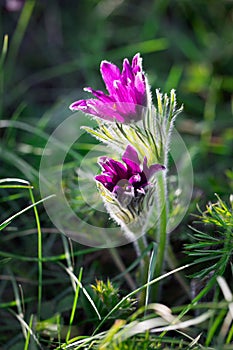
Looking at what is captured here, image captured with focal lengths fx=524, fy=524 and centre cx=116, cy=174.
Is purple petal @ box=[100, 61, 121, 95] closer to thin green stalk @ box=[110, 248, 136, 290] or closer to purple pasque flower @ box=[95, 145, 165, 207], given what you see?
purple pasque flower @ box=[95, 145, 165, 207]

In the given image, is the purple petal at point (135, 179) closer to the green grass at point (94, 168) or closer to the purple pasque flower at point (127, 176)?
the purple pasque flower at point (127, 176)

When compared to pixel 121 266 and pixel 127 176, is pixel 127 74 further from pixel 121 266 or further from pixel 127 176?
pixel 121 266

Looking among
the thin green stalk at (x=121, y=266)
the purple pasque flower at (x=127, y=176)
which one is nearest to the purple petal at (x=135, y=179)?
the purple pasque flower at (x=127, y=176)

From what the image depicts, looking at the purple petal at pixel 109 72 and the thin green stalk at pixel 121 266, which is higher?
the purple petal at pixel 109 72

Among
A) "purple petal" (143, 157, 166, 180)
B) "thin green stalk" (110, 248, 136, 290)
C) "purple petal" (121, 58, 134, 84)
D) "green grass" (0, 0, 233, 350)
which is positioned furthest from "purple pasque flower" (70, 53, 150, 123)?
"thin green stalk" (110, 248, 136, 290)

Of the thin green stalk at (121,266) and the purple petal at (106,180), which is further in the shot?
the thin green stalk at (121,266)

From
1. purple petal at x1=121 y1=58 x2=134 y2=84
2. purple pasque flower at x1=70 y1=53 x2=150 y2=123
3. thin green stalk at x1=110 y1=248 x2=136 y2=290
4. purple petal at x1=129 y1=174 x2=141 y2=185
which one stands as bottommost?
thin green stalk at x1=110 y1=248 x2=136 y2=290

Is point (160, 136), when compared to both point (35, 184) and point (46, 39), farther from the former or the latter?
point (46, 39)
